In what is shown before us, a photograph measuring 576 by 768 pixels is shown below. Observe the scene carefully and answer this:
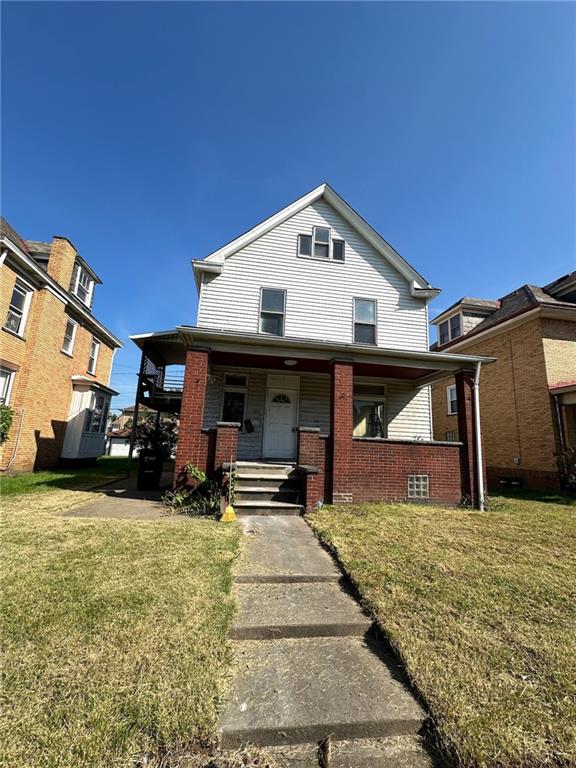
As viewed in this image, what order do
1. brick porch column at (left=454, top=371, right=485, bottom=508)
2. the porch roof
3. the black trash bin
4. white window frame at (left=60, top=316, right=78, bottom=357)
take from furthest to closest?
white window frame at (left=60, top=316, right=78, bottom=357) < the black trash bin < brick porch column at (left=454, top=371, right=485, bottom=508) < the porch roof

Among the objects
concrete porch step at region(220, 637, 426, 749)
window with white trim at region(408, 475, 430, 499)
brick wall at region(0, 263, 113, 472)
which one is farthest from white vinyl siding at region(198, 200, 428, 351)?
concrete porch step at region(220, 637, 426, 749)

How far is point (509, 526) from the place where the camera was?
20.6ft

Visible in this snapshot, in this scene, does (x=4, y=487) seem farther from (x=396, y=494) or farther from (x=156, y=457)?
(x=396, y=494)

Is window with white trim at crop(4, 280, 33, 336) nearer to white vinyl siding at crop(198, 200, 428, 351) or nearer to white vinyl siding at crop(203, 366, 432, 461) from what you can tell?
white vinyl siding at crop(198, 200, 428, 351)

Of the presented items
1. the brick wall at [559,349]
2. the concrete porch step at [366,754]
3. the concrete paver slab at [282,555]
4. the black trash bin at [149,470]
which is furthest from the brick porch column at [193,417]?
the brick wall at [559,349]

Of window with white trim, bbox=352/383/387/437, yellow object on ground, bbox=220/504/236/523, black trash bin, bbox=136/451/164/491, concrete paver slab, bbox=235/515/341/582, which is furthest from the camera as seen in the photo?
window with white trim, bbox=352/383/387/437

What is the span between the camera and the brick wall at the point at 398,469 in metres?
7.48

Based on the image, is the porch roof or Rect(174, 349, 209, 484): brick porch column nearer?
Rect(174, 349, 209, 484): brick porch column

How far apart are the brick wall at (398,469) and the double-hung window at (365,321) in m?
4.34

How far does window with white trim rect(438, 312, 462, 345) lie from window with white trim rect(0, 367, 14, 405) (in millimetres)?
19475

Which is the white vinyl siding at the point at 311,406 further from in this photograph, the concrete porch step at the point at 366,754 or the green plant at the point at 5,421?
the concrete porch step at the point at 366,754

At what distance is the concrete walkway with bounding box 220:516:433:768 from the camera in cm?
178

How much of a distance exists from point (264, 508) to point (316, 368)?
4640 millimetres

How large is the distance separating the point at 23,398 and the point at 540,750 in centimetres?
1434
